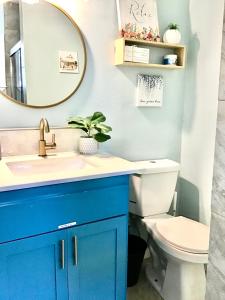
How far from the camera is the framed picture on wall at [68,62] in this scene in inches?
69.3

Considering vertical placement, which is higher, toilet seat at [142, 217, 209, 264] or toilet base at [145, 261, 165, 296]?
toilet seat at [142, 217, 209, 264]

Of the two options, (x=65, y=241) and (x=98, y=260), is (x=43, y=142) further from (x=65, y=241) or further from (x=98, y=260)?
(x=98, y=260)

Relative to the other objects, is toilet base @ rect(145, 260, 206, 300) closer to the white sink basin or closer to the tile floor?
the tile floor

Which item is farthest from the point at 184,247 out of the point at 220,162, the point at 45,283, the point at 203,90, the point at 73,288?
the point at 203,90

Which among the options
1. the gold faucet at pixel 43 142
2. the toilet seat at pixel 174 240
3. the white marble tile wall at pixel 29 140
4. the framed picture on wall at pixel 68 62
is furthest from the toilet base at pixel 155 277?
the framed picture on wall at pixel 68 62

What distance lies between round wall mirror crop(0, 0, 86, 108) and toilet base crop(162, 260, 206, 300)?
1.29 metres

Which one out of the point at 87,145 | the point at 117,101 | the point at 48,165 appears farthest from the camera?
the point at 117,101

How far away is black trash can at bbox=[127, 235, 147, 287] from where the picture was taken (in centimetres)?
189

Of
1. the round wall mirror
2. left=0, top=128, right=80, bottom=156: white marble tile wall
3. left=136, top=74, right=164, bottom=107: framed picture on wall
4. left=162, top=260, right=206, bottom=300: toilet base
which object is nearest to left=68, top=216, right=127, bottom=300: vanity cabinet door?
left=162, top=260, right=206, bottom=300: toilet base

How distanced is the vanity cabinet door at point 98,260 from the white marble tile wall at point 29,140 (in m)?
0.61

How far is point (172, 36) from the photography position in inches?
78.2

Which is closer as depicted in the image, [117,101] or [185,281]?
[185,281]

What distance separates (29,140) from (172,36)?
1225 mm

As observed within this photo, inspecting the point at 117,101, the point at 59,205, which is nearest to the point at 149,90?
the point at 117,101
